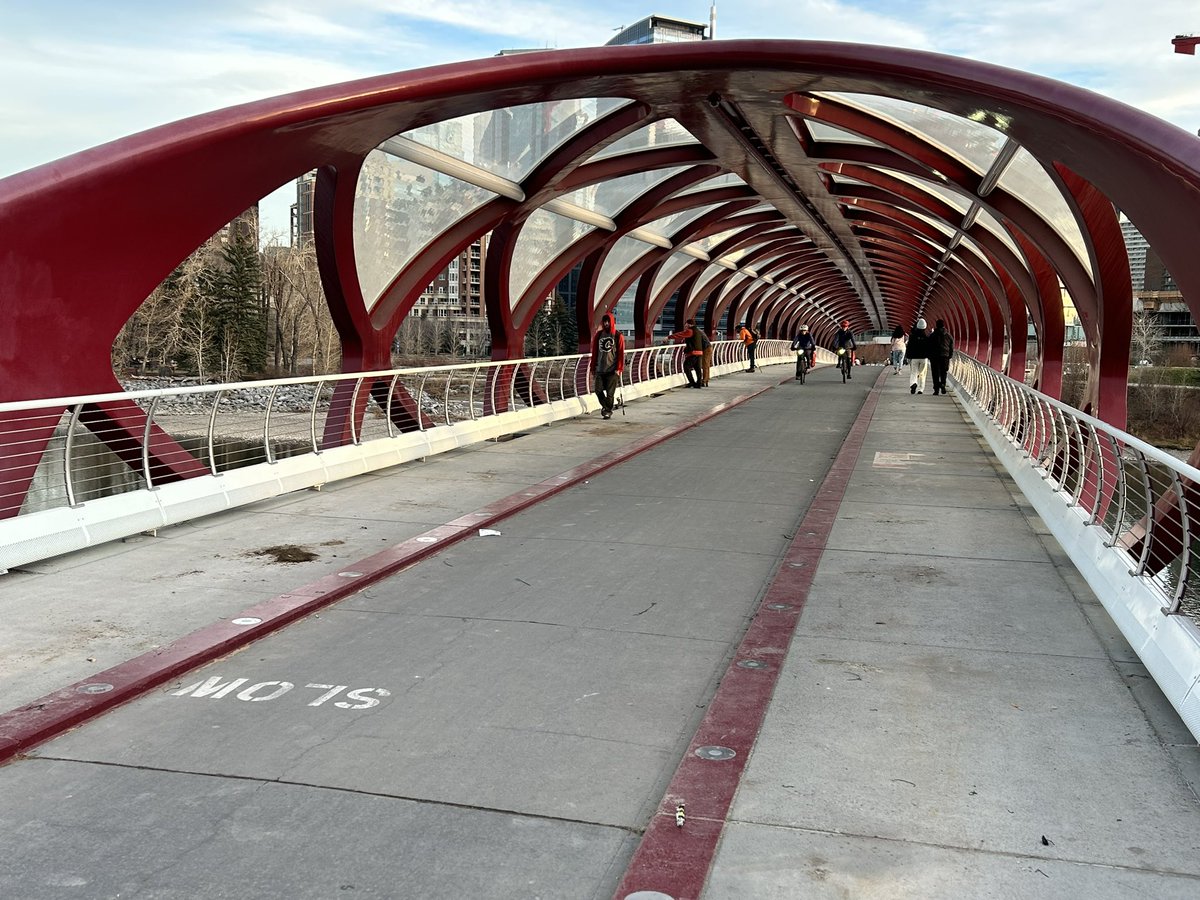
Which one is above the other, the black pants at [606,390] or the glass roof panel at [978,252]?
the glass roof panel at [978,252]

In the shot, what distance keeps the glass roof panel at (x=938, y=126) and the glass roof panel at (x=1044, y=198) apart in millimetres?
409

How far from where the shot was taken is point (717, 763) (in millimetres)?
4293

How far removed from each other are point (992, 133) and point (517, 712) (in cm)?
1336

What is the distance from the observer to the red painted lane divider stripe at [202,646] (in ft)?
15.3

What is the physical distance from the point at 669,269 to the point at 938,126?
2140 centimetres

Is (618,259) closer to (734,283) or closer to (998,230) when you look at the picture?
(998,230)

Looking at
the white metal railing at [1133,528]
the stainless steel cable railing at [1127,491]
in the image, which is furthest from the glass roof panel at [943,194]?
the white metal railing at [1133,528]

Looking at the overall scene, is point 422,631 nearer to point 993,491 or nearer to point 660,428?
point 993,491

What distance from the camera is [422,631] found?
20.2 feet

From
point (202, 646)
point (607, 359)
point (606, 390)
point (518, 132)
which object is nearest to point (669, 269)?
point (606, 390)

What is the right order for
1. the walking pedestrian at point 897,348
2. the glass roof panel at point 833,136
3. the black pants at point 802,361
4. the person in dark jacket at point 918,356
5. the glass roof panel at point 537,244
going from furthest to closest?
1. the walking pedestrian at point 897,348
2. the black pants at point 802,361
3. the person in dark jacket at point 918,356
4. the glass roof panel at point 537,244
5. the glass roof panel at point 833,136

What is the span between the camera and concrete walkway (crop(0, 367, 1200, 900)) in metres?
3.51

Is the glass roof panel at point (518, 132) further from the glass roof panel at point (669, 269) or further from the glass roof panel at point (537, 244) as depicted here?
the glass roof panel at point (669, 269)

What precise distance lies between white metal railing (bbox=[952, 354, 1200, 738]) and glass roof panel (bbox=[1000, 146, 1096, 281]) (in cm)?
577
